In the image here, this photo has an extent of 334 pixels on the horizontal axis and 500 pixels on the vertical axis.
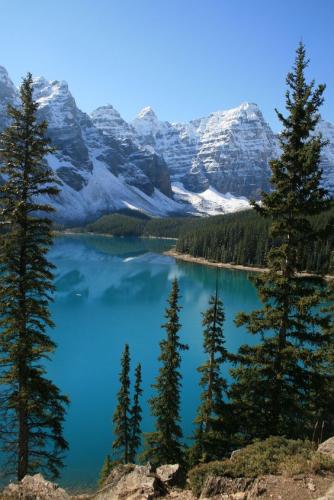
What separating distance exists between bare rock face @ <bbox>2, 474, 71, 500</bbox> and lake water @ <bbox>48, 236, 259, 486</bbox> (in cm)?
1536

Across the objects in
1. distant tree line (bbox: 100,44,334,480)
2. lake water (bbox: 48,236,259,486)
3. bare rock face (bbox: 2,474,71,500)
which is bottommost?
lake water (bbox: 48,236,259,486)

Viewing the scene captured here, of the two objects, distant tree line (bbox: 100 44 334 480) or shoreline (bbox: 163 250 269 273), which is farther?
shoreline (bbox: 163 250 269 273)

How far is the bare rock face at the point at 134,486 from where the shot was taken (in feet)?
33.8

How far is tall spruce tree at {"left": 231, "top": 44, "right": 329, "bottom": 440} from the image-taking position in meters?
13.8

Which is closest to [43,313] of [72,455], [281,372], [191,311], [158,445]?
[281,372]

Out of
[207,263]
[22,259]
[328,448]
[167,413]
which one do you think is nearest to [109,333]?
[167,413]

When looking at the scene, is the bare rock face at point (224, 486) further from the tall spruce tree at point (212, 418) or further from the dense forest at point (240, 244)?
the dense forest at point (240, 244)

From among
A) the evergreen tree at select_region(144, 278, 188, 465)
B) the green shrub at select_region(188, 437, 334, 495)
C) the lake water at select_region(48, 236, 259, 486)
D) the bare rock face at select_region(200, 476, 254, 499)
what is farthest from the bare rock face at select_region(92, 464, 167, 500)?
the lake water at select_region(48, 236, 259, 486)

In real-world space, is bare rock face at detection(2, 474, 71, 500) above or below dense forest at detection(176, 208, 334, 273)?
below

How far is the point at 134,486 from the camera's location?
10742 mm

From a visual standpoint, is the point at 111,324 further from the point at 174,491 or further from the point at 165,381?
the point at 174,491

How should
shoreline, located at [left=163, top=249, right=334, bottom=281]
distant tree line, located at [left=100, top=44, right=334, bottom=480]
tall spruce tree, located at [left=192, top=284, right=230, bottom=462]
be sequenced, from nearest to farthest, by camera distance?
distant tree line, located at [left=100, top=44, right=334, bottom=480]
tall spruce tree, located at [left=192, top=284, right=230, bottom=462]
shoreline, located at [left=163, top=249, right=334, bottom=281]

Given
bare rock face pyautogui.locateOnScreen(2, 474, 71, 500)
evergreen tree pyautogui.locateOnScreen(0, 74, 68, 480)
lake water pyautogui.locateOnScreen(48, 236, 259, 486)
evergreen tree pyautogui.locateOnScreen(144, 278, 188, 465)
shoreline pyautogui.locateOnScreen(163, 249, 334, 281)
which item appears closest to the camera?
bare rock face pyautogui.locateOnScreen(2, 474, 71, 500)

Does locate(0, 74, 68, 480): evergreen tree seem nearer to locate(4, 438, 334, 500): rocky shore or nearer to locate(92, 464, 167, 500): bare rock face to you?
locate(4, 438, 334, 500): rocky shore
